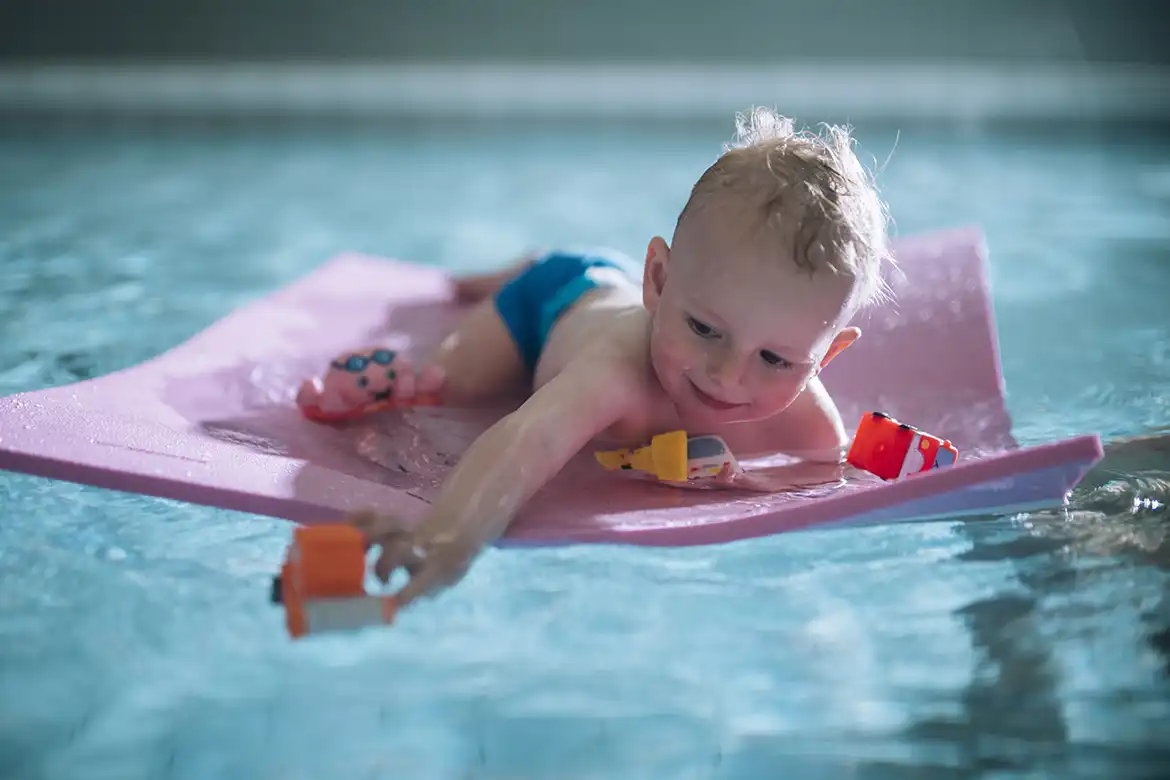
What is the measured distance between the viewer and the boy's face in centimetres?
143

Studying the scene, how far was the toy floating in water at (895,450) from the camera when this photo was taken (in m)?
Answer: 1.61

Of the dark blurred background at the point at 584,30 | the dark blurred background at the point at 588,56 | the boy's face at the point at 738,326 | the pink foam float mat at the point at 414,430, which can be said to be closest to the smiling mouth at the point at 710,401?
the boy's face at the point at 738,326

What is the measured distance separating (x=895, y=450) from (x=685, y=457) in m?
0.29

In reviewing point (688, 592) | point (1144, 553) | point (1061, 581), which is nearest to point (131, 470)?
point (688, 592)

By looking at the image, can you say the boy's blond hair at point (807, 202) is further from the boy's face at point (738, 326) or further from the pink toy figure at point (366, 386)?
the pink toy figure at point (366, 386)

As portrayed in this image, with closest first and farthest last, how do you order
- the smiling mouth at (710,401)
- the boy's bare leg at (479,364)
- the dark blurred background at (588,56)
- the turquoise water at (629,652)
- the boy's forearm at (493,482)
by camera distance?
the turquoise water at (629,652) < the boy's forearm at (493,482) < the smiling mouth at (710,401) < the boy's bare leg at (479,364) < the dark blurred background at (588,56)

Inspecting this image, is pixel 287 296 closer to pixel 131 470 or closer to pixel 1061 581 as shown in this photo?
pixel 131 470

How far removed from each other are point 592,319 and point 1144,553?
0.78 meters

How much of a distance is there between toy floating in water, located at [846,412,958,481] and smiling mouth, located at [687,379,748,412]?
0.78ft

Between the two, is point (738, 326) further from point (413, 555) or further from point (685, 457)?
point (413, 555)

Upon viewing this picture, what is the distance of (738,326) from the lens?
4.75ft

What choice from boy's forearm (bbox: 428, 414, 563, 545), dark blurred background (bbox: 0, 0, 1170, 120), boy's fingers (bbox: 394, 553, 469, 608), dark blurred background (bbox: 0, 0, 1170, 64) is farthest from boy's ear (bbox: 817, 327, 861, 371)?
dark blurred background (bbox: 0, 0, 1170, 64)

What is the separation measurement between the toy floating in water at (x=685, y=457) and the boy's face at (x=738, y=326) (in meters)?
0.04

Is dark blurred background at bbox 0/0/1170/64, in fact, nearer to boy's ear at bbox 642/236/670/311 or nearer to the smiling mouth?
boy's ear at bbox 642/236/670/311
